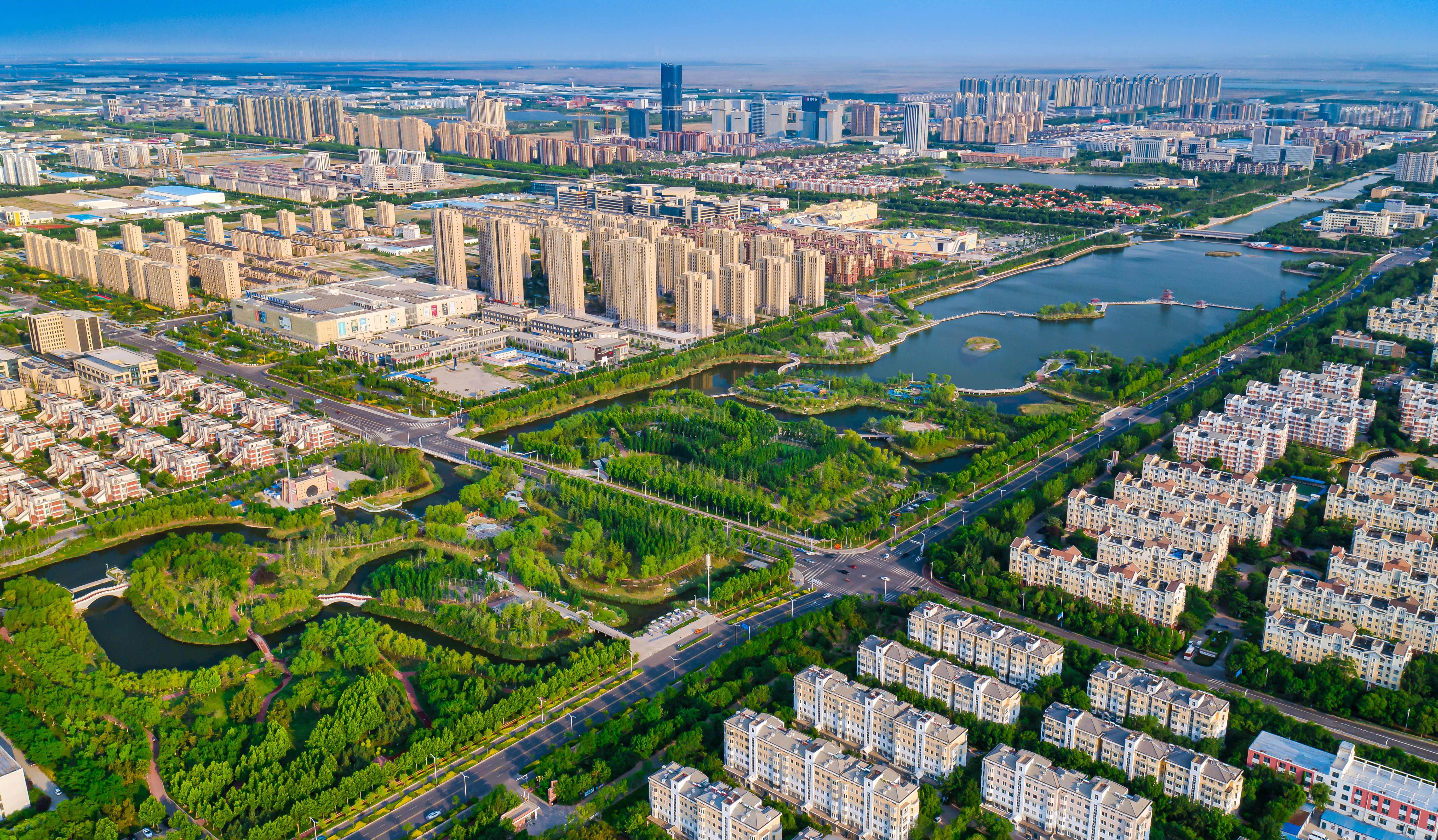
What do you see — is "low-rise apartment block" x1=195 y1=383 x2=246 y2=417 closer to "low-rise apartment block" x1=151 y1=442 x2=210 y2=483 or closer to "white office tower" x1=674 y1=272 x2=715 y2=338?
"low-rise apartment block" x1=151 y1=442 x2=210 y2=483

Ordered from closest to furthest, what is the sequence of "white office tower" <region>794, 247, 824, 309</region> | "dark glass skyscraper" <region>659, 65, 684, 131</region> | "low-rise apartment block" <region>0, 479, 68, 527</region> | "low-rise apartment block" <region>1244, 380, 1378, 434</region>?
"low-rise apartment block" <region>0, 479, 68, 527</region>
"low-rise apartment block" <region>1244, 380, 1378, 434</region>
"white office tower" <region>794, 247, 824, 309</region>
"dark glass skyscraper" <region>659, 65, 684, 131</region>

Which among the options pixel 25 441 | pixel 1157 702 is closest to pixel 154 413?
pixel 25 441

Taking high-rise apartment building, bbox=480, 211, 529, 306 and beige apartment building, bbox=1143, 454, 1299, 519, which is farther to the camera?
high-rise apartment building, bbox=480, 211, 529, 306

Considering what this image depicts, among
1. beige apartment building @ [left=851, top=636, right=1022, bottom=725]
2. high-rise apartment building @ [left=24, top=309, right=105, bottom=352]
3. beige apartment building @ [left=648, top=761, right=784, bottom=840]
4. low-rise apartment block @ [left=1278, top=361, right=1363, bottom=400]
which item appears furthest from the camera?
high-rise apartment building @ [left=24, top=309, right=105, bottom=352]

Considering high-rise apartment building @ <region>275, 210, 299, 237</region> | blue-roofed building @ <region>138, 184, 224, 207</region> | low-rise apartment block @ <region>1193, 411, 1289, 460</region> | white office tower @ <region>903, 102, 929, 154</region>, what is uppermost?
white office tower @ <region>903, 102, 929, 154</region>

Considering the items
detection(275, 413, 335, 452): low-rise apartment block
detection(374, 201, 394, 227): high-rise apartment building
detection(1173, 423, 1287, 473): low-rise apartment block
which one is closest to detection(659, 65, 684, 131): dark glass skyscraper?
detection(374, 201, 394, 227): high-rise apartment building

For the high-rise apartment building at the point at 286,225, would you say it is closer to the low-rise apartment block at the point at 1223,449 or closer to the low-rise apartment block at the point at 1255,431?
the low-rise apartment block at the point at 1223,449
